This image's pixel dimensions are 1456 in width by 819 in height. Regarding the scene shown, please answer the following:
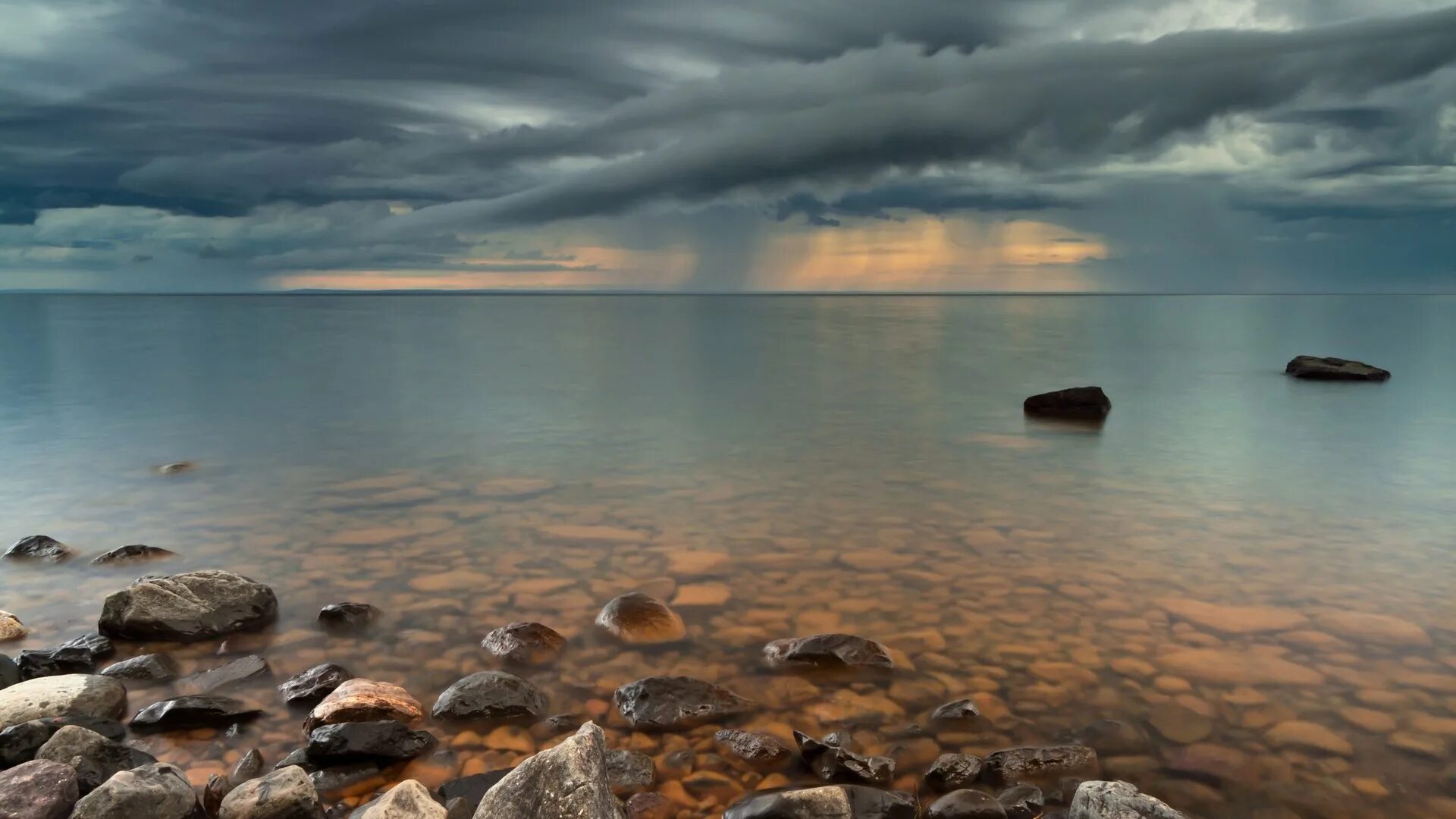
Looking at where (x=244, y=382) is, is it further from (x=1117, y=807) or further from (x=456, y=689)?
(x=1117, y=807)

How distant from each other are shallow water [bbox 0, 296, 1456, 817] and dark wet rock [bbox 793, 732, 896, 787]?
0.15 m

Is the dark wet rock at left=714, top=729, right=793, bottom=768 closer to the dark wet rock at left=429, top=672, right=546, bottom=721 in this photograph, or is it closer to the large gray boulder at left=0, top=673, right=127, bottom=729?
the dark wet rock at left=429, top=672, right=546, bottom=721

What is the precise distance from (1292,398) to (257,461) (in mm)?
23974

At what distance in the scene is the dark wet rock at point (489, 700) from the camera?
5336 millimetres

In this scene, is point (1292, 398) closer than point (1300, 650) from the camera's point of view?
No

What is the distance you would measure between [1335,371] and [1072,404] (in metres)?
15.0

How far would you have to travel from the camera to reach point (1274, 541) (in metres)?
9.19

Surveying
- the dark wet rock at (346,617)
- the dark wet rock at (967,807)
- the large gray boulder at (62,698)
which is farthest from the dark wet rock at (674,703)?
the large gray boulder at (62,698)

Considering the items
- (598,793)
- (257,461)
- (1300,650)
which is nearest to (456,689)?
(598,793)

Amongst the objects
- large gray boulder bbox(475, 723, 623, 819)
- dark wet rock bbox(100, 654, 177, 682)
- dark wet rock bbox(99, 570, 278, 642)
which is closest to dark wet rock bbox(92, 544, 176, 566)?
dark wet rock bbox(99, 570, 278, 642)

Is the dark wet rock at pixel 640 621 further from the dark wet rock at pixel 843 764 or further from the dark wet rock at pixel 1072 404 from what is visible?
the dark wet rock at pixel 1072 404

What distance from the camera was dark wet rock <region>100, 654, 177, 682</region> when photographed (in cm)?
585

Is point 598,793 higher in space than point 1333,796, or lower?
higher

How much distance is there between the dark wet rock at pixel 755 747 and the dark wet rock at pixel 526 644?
5.45 ft
